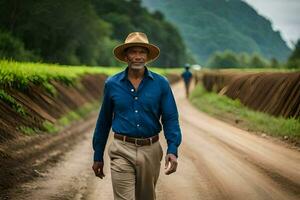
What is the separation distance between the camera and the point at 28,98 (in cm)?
1519

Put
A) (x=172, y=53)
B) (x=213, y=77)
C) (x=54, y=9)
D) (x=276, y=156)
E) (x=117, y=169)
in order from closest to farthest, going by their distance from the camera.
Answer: (x=117, y=169) → (x=276, y=156) → (x=213, y=77) → (x=54, y=9) → (x=172, y=53)

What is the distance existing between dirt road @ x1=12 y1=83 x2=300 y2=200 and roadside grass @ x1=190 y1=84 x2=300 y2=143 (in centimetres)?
123

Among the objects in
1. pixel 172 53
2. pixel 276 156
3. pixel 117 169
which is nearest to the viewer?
pixel 117 169

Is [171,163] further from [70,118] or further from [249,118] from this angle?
[249,118]

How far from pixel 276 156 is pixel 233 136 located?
3.64 meters

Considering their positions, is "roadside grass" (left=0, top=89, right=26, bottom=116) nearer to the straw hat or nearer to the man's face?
the straw hat

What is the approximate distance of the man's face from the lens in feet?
17.7

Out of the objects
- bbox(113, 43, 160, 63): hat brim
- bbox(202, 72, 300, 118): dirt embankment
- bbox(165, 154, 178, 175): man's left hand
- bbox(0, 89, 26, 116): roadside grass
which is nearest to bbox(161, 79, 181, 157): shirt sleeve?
bbox(165, 154, 178, 175): man's left hand

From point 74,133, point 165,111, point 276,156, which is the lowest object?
point 74,133

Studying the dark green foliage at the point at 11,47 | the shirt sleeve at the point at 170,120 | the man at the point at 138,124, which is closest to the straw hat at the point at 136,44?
the man at the point at 138,124

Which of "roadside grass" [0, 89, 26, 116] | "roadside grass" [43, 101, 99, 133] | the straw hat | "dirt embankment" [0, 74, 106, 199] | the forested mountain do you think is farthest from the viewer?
the forested mountain

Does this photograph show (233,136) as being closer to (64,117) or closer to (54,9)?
(64,117)

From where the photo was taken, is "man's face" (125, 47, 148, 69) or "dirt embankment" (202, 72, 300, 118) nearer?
"man's face" (125, 47, 148, 69)

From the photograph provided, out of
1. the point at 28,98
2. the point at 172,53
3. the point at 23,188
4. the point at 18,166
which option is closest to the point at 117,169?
the point at 23,188
